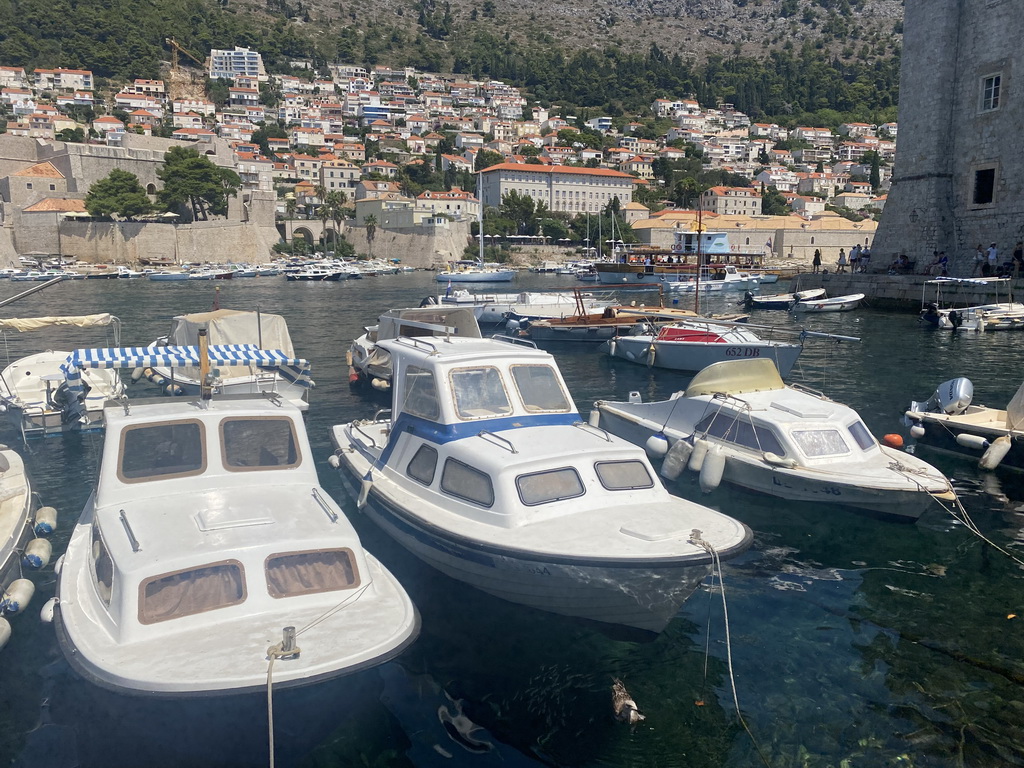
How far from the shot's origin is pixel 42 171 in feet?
289

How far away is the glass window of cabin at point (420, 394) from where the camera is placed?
29.6 ft

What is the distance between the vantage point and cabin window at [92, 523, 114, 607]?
20.0 ft

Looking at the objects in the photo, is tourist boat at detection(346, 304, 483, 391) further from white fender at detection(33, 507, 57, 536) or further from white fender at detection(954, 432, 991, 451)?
white fender at detection(954, 432, 991, 451)

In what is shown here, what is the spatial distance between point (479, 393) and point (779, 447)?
4.73m

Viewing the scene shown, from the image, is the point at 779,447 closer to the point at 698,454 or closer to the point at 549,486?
the point at 698,454

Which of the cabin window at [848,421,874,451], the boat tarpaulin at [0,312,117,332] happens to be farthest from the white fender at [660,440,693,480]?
the boat tarpaulin at [0,312,117,332]

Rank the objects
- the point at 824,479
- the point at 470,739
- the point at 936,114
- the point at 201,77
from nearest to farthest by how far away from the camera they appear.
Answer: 1. the point at 470,739
2. the point at 824,479
3. the point at 936,114
4. the point at 201,77

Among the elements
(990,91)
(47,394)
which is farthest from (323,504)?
(990,91)

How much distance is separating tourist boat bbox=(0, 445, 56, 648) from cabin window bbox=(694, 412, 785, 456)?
9221 mm

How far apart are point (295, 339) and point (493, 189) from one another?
341 feet

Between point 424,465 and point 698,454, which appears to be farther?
point 698,454

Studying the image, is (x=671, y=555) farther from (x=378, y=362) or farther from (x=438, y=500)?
(x=378, y=362)

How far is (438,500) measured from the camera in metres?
8.27

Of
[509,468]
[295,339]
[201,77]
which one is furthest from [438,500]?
[201,77]
